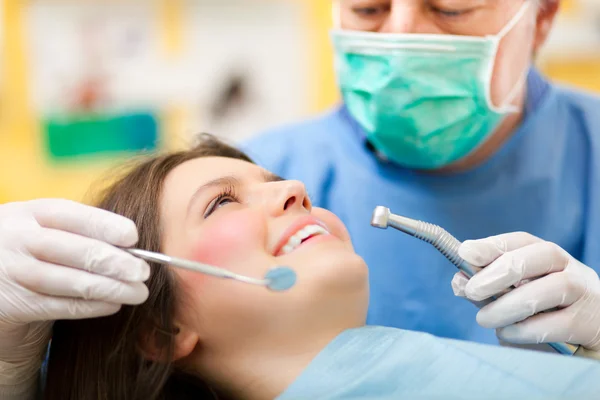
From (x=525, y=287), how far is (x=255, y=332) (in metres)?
0.44

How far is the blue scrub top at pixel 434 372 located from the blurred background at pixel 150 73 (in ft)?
5.92

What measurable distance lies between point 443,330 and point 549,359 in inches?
20.1

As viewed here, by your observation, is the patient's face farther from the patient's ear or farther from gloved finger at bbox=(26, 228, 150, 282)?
gloved finger at bbox=(26, 228, 150, 282)

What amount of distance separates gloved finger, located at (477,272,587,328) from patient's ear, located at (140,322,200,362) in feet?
1.56

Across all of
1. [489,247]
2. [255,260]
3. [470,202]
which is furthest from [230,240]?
[470,202]

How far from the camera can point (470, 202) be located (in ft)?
5.09

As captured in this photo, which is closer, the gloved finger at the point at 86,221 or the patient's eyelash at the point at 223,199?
the gloved finger at the point at 86,221

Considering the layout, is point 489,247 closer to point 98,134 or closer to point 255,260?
point 255,260

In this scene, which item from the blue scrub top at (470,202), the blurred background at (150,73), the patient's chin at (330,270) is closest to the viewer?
the patient's chin at (330,270)

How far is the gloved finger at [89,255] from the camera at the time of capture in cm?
100

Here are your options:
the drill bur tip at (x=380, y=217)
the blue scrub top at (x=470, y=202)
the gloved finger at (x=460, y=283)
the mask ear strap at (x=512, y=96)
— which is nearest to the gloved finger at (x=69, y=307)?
the drill bur tip at (x=380, y=217)

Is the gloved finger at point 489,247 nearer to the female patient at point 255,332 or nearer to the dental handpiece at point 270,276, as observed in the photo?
the female patient at point 255,332

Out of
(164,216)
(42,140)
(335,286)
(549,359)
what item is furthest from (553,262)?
(42,140)

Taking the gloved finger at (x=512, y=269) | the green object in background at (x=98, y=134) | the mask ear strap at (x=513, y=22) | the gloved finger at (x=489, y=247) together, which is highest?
the mask ear strap at (x=513, y=22)
